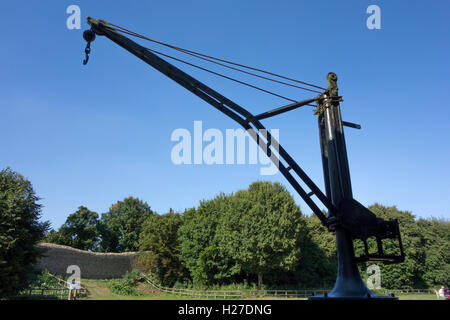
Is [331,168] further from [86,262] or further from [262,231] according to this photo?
[86,262]

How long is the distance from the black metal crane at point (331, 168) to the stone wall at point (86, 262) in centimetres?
3573

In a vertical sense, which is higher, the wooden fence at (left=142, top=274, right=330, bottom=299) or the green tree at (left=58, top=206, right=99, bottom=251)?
the green tree at (left=58, top=206, right=99, bottom=251)

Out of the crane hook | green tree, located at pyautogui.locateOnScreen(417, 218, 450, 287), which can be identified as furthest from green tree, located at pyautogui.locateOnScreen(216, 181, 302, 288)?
the crane hook

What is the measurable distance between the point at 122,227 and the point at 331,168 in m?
66.1

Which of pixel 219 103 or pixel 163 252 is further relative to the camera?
pixel 163 252

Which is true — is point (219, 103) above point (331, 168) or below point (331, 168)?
above

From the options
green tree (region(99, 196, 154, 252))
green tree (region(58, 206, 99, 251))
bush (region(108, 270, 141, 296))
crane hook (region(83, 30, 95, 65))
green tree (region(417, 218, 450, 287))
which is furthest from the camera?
green tree (region(99, 196, 154, 252))

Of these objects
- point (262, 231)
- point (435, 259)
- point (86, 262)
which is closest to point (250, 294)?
point (262, 231)

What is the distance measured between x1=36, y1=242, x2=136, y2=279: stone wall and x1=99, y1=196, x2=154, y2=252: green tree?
15671mm

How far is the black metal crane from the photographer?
7.22 m

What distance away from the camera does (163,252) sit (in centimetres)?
4178

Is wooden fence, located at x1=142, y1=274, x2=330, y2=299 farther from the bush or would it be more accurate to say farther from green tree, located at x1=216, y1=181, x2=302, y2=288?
the bush

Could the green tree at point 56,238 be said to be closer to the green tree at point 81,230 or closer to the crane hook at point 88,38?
the green tree at point 81,230

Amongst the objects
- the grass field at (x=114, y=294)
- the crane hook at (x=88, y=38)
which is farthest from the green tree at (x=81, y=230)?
the crane hook at (x=88, y=38)
